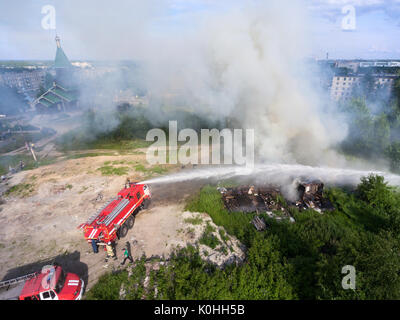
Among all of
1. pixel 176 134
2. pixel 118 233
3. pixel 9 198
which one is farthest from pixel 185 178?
pixel 9 198

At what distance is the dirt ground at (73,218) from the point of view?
1099 centimetres

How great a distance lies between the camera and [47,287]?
805 centimetres

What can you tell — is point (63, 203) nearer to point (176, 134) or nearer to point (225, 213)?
point (225, 213)

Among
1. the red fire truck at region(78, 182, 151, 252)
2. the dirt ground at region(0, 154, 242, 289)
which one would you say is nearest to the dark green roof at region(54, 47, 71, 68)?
the dirt ground at region(0, 154, 242, 289)

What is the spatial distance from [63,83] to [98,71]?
7.06m

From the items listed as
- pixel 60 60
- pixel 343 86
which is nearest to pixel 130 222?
pixel 60 60

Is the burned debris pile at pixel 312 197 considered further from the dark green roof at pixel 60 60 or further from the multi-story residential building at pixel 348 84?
the dark green roof at pixel 60 60

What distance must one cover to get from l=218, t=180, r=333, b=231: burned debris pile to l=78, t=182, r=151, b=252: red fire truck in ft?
18.8

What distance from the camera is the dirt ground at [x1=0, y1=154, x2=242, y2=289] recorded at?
36.1 ft

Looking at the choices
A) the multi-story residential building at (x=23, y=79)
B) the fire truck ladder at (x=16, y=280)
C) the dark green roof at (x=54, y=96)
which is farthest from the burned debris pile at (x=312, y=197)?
the multi-story residential building at (x=23, y=79)

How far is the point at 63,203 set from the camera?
15.1 m

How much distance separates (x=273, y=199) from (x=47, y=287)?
12756 millimetres
